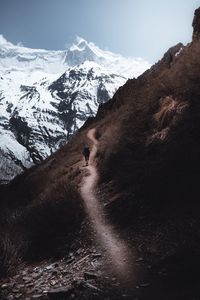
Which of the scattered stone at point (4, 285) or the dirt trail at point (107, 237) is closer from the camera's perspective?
the scattered stone at point (4, 285)

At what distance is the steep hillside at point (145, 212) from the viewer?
844 cm

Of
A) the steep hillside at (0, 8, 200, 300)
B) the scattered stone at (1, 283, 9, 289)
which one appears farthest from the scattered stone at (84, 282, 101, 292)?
the scattered stone at (1, 283, 9, 289)

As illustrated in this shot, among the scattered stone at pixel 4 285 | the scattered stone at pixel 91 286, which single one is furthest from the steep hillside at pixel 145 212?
the scattered stone at pixel 4 285

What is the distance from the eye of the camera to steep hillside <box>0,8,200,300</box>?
27.7ft

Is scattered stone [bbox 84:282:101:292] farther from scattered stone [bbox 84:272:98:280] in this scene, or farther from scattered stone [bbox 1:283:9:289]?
scattered stone [bbox 1:283:9:289]

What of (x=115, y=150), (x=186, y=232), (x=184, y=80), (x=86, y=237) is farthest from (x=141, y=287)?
(x=115, y=150)

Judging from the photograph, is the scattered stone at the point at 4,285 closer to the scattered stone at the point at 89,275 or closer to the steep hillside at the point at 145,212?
the steep hillside at the point at 145,212

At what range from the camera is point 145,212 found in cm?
1173

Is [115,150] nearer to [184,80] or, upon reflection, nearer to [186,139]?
[184,80]

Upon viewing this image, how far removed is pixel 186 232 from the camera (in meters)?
9.74

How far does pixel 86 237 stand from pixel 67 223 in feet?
4.39

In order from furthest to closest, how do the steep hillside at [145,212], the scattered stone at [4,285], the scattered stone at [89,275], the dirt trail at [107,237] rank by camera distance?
the dirt trail at [107,237] → the scattered stone at [4,285] → the scattered stone at [89,275] → the steep hillside at [145,212]

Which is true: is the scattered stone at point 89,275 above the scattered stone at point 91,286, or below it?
above

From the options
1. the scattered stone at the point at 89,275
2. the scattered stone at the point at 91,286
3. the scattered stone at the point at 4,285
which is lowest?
the scattered stone at the point at 91,286
